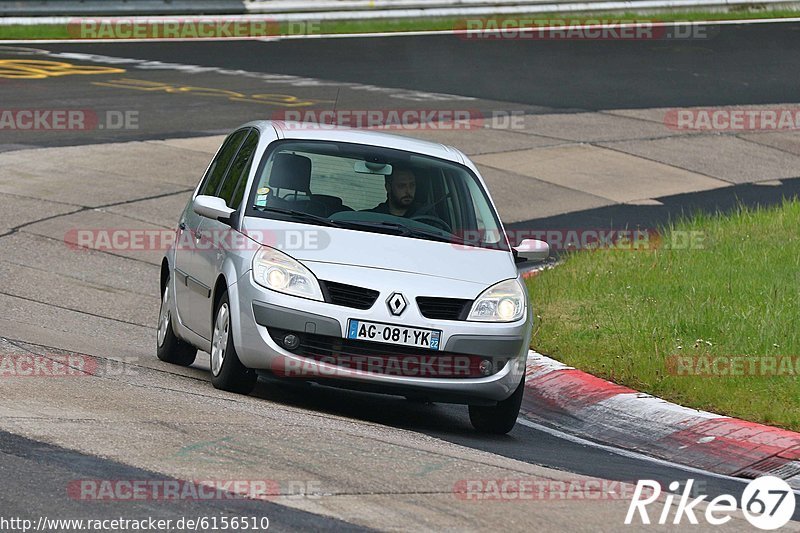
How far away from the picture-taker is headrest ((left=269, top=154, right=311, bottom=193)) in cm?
923

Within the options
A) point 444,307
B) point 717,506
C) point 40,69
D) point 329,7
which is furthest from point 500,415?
point 329,7

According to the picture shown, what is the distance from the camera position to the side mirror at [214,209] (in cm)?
894

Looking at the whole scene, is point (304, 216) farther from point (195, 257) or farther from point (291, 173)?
point (195, 257)

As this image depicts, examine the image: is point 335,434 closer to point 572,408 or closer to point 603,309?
point 572,408

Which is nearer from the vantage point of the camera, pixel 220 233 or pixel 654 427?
pixel 654 427

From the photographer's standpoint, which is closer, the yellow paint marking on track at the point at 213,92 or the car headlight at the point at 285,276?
the car headlight at the point at 285,276

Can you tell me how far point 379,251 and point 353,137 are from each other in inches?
54.1

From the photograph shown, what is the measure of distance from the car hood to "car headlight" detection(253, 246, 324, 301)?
0.07 m

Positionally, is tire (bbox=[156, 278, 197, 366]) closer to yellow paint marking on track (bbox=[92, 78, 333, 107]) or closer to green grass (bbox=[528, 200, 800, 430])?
green grass (bbox=[528, 200, 800, 430])

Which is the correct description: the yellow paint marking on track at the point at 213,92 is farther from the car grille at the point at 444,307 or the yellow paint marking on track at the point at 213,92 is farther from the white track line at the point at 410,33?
the car grille at the point at 444,307

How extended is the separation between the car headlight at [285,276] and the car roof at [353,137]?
1301 millimetres

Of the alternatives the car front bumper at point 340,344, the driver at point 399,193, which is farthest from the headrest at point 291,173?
the car front bumper at point 340,344

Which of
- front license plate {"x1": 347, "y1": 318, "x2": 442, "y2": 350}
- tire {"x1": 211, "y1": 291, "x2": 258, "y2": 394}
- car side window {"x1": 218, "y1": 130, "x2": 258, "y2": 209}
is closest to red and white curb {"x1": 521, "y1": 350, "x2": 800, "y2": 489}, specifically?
front license plate {"x1": 347, "y1": 318, "x2": 442, "y2": 350}

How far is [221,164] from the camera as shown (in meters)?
10.2
